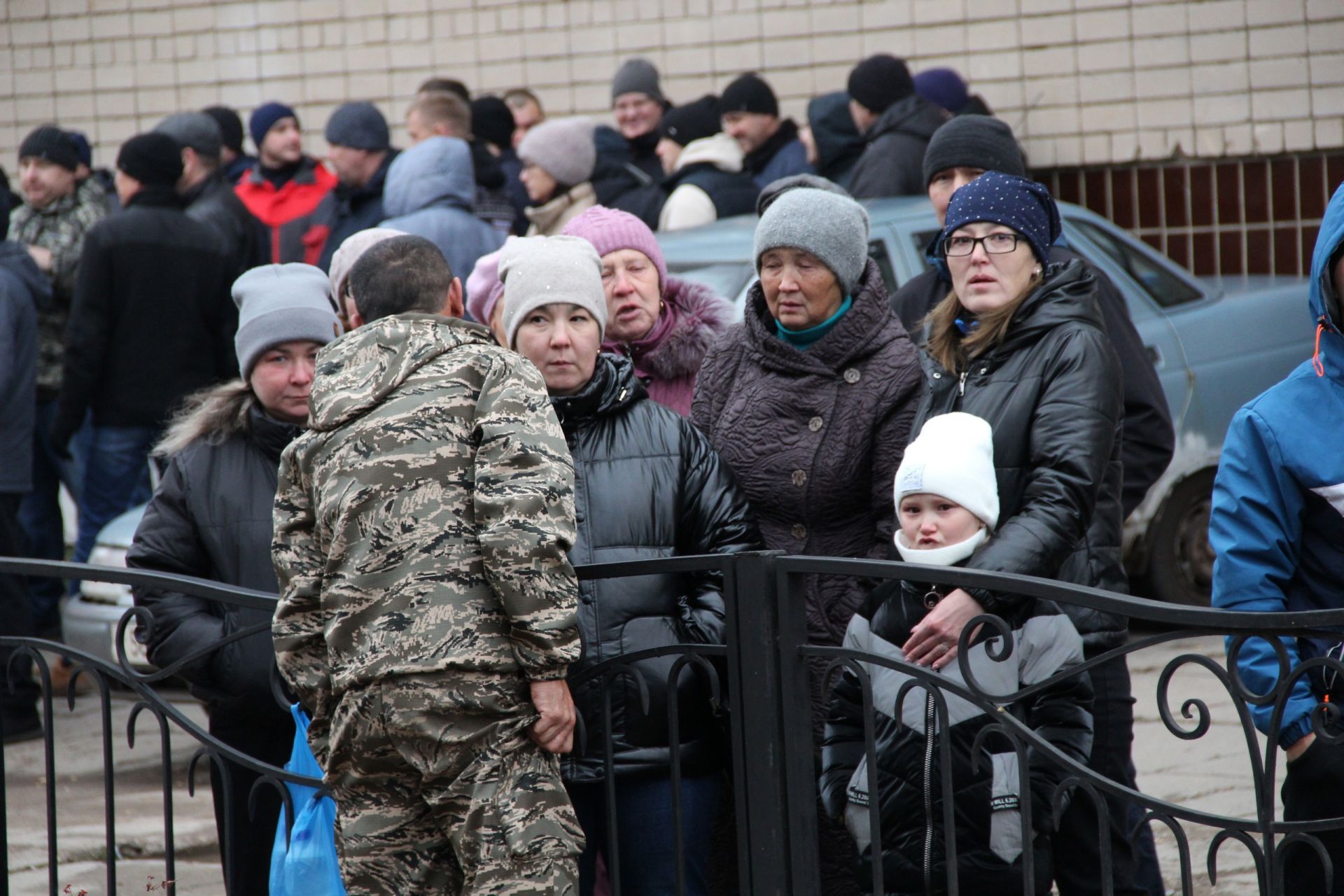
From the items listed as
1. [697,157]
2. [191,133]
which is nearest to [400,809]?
[697,157]

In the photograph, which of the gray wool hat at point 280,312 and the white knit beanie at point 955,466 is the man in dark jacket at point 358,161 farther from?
the white knit beanie at point 955,466

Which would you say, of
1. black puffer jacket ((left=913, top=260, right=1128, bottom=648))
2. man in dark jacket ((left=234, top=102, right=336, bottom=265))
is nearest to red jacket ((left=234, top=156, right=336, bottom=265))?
man in dark jacket ((left=234, top=102, right=336, bottom=265))

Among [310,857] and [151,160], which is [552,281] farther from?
[151,160]

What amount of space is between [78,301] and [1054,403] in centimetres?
529

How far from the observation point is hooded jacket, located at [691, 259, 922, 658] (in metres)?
3.77

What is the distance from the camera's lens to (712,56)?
10.8m

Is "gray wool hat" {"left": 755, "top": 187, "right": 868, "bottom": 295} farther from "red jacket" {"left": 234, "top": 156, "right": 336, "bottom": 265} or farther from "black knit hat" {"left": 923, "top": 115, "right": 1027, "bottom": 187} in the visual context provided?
"red jacket" {"left": 234, "top": 156, "right": 336, "bottom": 265}

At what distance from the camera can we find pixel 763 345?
3943 mm

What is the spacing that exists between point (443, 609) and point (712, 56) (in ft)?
27.1

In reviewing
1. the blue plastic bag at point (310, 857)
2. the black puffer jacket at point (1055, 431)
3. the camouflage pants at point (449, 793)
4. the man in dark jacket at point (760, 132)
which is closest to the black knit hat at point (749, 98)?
the man in dark jacket at point (760, 132)

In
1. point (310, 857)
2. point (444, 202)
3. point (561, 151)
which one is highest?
point (561, 151)

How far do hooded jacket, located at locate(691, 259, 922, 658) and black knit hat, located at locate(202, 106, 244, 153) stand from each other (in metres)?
7.77

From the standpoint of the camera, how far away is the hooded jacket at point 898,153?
7.98 meters

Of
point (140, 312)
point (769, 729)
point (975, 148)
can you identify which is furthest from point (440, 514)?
point (140, 312)
